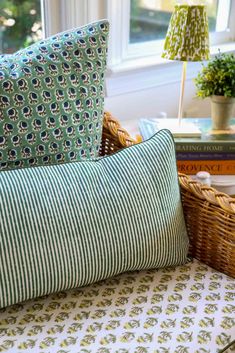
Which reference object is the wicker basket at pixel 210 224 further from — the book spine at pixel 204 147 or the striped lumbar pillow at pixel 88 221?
the book spine at pixel 204 147

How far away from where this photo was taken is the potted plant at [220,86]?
1459 mm

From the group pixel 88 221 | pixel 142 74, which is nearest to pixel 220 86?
pixel 142 74

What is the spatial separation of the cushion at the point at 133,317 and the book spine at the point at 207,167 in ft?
1.33

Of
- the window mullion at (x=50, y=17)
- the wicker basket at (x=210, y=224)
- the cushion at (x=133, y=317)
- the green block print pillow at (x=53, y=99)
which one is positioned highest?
the window mullion at (x=50, y=17)

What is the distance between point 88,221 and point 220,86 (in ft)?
2.28

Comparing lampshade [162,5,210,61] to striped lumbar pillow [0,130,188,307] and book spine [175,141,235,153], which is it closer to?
book spine [175,141,235,153]

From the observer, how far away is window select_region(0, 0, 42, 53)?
1586mm

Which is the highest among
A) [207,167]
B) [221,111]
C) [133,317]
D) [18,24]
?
[18,24]

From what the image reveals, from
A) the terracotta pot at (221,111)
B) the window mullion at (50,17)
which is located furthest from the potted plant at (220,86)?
the window mullion at (50,17)

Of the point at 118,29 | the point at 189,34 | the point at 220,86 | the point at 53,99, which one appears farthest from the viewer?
the point at 118,29

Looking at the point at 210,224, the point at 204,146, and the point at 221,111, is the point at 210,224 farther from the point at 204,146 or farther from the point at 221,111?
the point at 221,111

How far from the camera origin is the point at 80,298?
3.43 feet

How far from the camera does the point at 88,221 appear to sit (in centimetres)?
101

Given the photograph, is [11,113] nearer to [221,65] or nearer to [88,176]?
[88,176]
